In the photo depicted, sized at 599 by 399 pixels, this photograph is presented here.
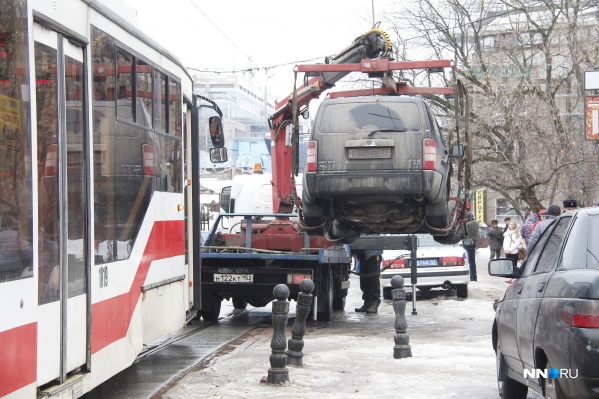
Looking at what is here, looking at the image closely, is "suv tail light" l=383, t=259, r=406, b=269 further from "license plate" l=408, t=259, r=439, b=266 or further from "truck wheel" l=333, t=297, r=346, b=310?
"truck wheel" l=333, t=297, r=346, b=310

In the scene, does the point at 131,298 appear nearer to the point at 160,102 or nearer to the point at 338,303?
the point at 160,102

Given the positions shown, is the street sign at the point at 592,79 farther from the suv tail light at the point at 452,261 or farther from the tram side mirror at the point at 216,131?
the tram side mirror at the point at 216,131

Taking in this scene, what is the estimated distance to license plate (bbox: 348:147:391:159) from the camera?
1306cm

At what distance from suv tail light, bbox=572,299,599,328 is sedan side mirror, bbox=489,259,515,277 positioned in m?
2.24

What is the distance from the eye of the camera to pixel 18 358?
565 centimetres

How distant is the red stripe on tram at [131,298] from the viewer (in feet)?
24.3

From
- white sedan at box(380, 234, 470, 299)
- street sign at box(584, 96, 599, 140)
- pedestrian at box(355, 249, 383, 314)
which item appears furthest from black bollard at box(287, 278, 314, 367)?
street sign at box(584, 96, 599, 140)

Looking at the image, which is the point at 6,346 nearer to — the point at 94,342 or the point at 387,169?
the point at 94,342

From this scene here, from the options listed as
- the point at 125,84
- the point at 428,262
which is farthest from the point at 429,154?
the point at 428,262

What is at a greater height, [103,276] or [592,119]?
[592,119]

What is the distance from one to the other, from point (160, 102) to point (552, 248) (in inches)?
167

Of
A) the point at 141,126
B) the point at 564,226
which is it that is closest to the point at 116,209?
the point at 141,126

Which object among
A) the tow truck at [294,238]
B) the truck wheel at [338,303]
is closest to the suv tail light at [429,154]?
the tow truck at [294,238]

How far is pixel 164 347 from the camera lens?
13.6 meters
